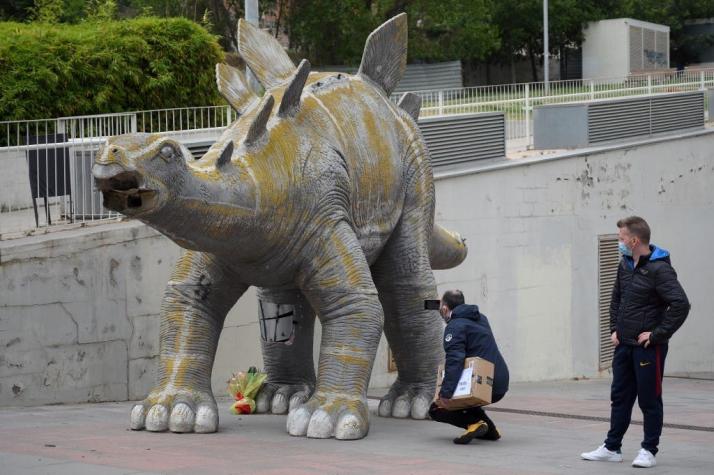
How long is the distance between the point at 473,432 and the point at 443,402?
0.32m

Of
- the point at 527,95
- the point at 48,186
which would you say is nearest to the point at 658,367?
the point at 48,186

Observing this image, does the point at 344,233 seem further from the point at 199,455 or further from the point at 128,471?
the point at 128,471

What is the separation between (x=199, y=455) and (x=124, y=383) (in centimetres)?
407

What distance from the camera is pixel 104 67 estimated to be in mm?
20547

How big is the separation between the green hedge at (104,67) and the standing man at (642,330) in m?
12.4

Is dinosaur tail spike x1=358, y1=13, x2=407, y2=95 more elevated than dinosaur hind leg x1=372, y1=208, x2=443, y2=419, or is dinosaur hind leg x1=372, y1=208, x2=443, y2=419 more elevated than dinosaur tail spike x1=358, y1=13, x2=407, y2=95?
dinosaur tail spike x1=358, y1=13, x2=407, y2=95

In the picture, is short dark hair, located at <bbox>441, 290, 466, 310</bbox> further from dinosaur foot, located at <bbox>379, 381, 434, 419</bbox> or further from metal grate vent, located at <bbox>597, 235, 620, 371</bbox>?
metal grate vent, located at <bbox>597, 235, 620, 371</bbox>

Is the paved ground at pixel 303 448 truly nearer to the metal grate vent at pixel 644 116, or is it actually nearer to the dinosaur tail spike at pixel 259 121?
the dinosaur tail spike at pixel 259 121

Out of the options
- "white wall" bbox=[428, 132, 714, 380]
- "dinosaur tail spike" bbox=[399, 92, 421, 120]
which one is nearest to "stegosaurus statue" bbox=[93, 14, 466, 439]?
"dinosaur tail spike" bbox=[399, 92, 421, 120]

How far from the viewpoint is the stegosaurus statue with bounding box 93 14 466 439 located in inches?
349

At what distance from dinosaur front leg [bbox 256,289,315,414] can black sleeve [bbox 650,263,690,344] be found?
354 cm

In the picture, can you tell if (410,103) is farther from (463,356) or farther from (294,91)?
(463,356)

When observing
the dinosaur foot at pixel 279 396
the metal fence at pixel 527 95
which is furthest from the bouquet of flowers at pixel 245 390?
the metal fence at pixel 527 95

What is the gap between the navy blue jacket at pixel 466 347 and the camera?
9445 millimetres
